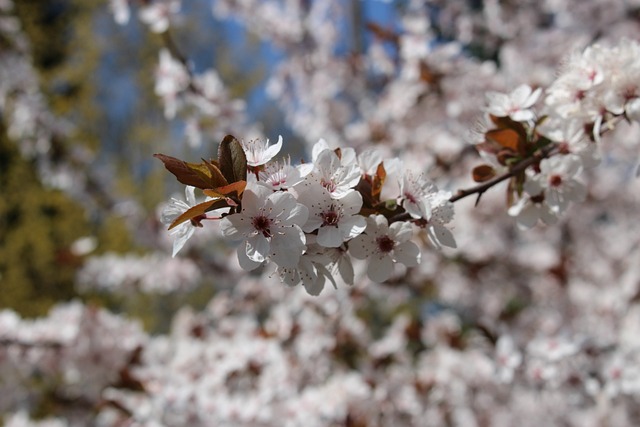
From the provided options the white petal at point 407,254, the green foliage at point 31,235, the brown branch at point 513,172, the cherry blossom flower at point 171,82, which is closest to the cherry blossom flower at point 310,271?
the white petal at point 407,254

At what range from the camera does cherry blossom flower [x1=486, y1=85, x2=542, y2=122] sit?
0.99 metres

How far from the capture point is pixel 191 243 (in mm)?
3139

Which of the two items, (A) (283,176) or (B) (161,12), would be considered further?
(B) (161,12)

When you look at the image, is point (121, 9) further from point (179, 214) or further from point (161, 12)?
point (179, 214)

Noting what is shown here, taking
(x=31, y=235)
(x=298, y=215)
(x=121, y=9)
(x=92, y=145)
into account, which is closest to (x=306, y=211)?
(x=298, y=215)

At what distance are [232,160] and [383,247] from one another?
25 cm

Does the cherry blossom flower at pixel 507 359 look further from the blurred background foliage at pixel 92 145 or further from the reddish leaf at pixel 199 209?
the blurred background foliage at pixel 92 145

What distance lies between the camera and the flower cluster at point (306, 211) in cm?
74

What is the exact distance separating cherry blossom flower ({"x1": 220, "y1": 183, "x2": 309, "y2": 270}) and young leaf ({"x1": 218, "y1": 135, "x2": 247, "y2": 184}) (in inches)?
1.3

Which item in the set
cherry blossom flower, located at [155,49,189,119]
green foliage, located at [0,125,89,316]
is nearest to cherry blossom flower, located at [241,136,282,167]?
cherry blossom flower, located at [155,49,189,119]

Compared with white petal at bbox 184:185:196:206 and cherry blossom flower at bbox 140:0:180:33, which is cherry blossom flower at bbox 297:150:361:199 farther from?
cherry blossom flower at bbox 140:0:180:33

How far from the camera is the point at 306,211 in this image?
2.38 feet

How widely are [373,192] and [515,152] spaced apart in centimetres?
30

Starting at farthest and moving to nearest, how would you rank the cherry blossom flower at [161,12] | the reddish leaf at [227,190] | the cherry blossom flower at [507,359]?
1. the cherry blossom flower at [161,12]
2. the cherry blossom flower at [507,359]
3. the reddish leaf at [227,190]
